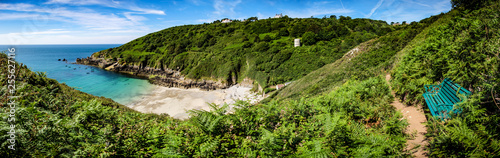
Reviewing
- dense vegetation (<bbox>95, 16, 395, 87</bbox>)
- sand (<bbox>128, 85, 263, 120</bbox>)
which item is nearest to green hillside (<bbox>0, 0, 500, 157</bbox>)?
sand (<bbox>128, 85, 263, 120</bbox>)

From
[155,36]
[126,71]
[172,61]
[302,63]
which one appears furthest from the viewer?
[155,36]

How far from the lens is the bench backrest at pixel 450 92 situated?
446cm

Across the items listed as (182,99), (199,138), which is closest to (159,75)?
(182,99)

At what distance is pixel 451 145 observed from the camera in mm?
3244

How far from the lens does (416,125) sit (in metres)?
5.39

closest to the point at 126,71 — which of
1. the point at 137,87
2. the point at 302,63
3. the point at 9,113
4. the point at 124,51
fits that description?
the point at 124,51

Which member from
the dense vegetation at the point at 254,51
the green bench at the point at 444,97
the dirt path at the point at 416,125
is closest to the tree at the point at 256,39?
the dense vegetation at the point at 254,51

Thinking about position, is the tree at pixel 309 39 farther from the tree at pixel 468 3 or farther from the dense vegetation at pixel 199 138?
the dense vegetation at pixel 199 138

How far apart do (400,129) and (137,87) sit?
182ft

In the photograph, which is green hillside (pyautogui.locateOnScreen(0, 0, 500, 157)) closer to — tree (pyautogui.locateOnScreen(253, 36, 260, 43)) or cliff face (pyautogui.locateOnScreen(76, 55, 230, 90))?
cliff face (pyautogui.locateOnScreen(76, 55, 230, 90))

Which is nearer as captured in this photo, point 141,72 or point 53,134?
point 53,134

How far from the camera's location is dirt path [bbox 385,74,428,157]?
419 cm

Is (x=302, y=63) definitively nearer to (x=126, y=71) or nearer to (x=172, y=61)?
(x=172, y=61)

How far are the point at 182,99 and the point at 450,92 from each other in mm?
38960
